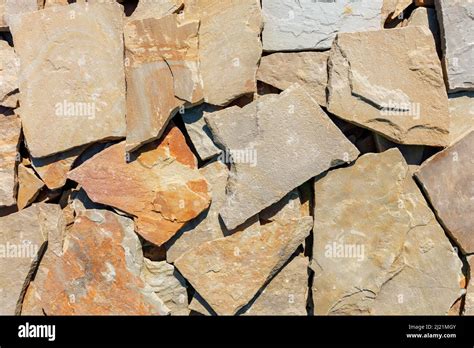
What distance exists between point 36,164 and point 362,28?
7.76 ft

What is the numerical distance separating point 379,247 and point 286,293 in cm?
68

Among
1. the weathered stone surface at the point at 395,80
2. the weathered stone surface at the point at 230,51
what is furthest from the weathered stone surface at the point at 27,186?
the weathered stone surface at the point at 395,80

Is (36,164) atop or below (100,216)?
atop

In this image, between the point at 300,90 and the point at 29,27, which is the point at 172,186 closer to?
the point at 300,90

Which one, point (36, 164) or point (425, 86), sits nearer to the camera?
point (425, 86)

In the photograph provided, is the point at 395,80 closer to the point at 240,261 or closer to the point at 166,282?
the point at 240,261

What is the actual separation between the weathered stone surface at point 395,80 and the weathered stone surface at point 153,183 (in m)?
1.08

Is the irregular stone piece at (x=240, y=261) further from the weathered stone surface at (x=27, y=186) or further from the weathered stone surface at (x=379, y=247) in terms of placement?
the weathered stone surface at (x=27, y=186)

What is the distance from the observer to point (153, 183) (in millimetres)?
2840

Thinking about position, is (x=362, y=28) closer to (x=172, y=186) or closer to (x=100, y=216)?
(x=172, y=186)

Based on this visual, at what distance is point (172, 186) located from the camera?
111 inches

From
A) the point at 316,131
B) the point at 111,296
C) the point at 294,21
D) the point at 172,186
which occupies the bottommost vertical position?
the point at 111,296

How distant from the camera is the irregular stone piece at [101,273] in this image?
113 inches

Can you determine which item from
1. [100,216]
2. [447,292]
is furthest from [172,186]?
[447,292]
